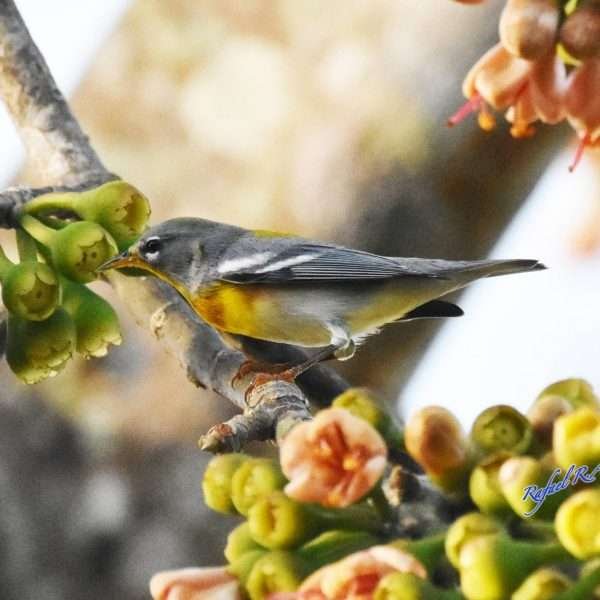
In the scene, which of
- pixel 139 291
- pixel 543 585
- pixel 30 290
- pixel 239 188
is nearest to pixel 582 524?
pixel 543 585

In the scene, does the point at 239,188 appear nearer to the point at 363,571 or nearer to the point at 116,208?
the point at 116,208

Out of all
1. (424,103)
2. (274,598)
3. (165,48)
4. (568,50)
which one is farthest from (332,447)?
(165,48)

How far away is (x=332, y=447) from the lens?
292 mm

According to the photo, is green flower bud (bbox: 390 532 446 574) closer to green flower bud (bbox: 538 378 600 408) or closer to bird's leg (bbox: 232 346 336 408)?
green flower bud (bbox: 538 378 600 408)

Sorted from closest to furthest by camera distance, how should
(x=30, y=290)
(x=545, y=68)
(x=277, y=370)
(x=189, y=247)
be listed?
(x=545, y=68) < (x=30, y=290) < (x=277, y=370) < (x=189, y=247)

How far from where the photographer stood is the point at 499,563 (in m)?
0.25

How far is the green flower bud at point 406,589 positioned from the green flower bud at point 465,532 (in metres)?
0.01

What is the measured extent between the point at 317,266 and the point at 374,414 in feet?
1.25

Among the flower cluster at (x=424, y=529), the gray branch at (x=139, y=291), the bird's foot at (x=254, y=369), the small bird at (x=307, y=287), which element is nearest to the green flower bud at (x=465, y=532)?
the flower cluster at (x=424, y=529)

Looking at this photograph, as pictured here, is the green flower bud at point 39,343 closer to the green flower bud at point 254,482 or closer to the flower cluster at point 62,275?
the flower cluster at point 62,275

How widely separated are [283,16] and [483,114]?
1.86ft

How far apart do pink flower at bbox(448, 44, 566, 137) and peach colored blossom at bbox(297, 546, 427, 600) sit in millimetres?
179

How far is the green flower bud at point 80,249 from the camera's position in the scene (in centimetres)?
51

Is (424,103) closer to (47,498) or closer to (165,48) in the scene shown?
(165,48)
